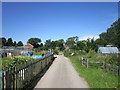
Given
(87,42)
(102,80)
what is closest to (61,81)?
(102,80)

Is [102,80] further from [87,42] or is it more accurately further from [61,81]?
[87,42]

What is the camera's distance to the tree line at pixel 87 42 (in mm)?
48494

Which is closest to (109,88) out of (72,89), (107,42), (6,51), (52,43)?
(72,89)

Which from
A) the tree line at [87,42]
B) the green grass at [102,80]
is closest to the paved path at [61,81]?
the green grass at [102,80]

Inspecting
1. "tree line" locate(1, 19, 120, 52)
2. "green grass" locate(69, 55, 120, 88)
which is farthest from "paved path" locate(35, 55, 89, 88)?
"tree line" locate(1, 19, 120, 52)

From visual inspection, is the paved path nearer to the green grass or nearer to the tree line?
the green grass

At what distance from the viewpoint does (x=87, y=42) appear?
166 feet

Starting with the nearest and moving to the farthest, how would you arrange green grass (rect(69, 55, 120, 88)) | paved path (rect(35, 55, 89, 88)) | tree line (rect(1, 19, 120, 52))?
green grass (rect(69, 55, 120, 88)) < paved path (rect(35, 55, 89, 88)) < tree line (rect(1, 19, 120, 52))

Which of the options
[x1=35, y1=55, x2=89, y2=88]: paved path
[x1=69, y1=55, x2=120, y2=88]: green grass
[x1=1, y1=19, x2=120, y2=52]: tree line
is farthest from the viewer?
[x1=1, y1=19, x2=120, y2=52]: tree line

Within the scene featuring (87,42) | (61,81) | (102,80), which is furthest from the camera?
(87,42)

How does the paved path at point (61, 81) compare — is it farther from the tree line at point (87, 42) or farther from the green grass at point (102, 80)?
the tree line at point (87, 42)

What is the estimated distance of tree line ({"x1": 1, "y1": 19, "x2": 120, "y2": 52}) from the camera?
159ft

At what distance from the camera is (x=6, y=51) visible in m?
35.6

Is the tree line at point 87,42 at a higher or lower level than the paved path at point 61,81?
higher
